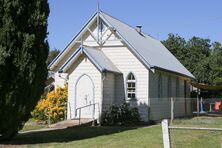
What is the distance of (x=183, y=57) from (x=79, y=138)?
48.0m

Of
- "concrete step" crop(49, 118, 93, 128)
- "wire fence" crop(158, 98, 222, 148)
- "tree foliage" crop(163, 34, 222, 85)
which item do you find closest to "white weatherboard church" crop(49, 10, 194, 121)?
"concrete step" crop(49, 118, 93, 128)

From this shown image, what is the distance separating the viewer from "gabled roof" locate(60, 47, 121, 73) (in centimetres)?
2955

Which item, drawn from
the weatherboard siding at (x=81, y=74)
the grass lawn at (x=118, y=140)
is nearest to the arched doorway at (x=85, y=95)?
the weatherboard siding at (x=81, y=74)

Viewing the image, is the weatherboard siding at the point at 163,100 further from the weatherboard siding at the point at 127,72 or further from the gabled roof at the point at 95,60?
the gabled roof at the point at 95,60

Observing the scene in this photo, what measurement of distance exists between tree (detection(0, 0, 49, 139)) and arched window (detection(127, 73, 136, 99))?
43.0 feet

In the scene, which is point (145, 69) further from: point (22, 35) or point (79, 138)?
point (22, 35)

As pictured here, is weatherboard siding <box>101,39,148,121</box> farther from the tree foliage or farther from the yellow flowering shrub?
the tree foliage

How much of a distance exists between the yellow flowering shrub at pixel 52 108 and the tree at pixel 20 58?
12432 millimetres

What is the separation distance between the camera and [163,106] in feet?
112

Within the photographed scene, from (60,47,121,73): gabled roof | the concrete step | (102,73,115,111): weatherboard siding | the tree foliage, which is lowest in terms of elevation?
the concrete step

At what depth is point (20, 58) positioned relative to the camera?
1825cm

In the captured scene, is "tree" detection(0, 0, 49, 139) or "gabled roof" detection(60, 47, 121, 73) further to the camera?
"gabled roof" detection(60, 47, 121, 73)

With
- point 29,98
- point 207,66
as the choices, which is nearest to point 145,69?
point 29,98

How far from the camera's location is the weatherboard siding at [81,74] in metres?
29.9
